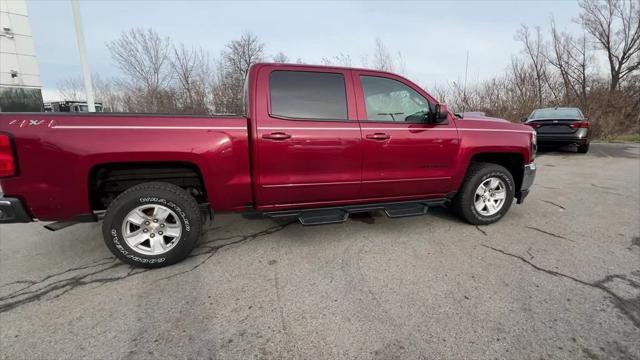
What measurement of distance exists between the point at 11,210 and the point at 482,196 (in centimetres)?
492

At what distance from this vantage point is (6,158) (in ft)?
7.84

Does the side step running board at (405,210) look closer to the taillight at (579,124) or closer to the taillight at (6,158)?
the taillight at (6,158)

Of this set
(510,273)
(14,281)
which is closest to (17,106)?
(14,281)

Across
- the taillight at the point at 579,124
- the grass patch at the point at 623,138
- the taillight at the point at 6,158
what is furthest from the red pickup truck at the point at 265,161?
the grass patch at the point at 623,138

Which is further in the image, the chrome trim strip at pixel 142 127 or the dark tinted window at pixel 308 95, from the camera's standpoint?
the dark tinted window at pixel 308 95

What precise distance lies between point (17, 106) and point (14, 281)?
875 inches

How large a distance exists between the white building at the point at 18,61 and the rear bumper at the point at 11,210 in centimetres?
2207

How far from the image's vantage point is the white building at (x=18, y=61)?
60.7ft

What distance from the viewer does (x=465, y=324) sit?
210 centimetres

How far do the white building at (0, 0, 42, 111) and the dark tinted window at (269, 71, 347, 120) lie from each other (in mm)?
23107

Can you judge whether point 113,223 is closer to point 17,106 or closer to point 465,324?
point 465,324

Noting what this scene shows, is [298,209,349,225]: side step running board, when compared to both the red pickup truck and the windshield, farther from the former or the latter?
the windshield

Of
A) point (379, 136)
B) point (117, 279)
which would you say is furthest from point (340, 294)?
point (117, 279)

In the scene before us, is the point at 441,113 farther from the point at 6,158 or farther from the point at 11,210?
the point at 11,210
